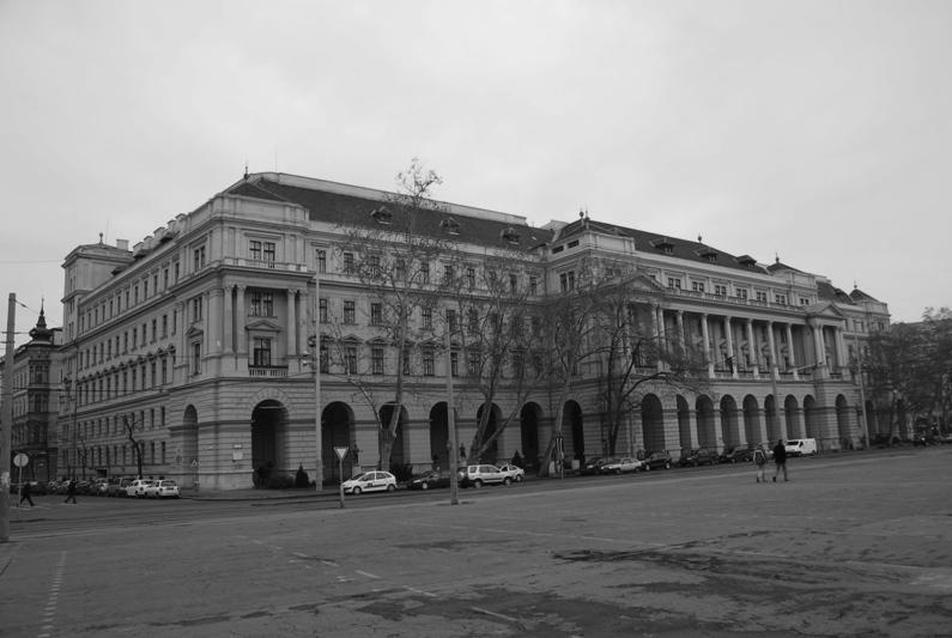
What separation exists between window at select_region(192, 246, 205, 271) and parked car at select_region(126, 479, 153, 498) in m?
16.1

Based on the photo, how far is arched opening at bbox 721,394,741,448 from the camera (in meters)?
82.4

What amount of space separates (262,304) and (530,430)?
98.2 feet

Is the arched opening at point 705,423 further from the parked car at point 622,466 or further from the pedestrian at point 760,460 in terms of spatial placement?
the pedestrian at point 760,460

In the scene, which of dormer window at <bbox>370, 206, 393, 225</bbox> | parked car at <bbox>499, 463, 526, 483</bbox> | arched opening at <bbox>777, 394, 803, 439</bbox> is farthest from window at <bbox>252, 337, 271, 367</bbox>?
arched opening at <bbox>777, 394, 803, 439</bbox>

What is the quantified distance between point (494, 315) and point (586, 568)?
1814 inches

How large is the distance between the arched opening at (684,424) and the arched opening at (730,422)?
21.3ft

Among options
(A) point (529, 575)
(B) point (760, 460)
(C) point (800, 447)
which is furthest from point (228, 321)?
(C) point (800, 447)

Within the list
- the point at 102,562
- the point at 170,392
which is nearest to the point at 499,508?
the point at 102,562

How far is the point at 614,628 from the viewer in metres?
8.54

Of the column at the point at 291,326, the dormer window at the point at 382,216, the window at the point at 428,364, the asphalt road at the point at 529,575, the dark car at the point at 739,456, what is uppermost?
the dormer window at the point at 382,216

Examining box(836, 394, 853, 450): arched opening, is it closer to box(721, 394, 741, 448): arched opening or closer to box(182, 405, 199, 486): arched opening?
box(721, 394, 741, 448): arched opening

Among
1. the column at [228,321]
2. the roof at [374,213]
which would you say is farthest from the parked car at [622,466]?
the column at [228,321]

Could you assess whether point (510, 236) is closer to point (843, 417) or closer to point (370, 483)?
point (370, 483)

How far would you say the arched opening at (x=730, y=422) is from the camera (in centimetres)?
8244
